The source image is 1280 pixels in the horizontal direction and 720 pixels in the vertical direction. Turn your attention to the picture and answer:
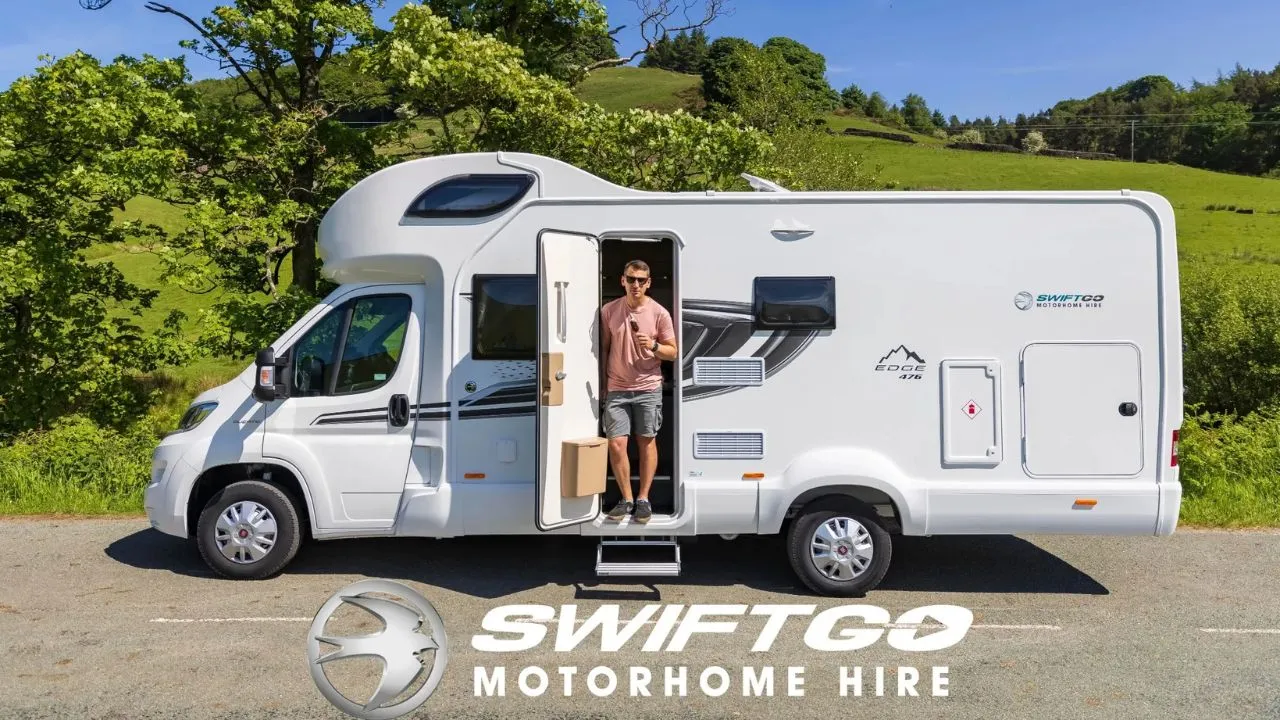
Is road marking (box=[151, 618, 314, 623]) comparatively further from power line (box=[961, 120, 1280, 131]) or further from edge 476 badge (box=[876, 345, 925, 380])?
power line (box=[961, 120, 1280, 131])

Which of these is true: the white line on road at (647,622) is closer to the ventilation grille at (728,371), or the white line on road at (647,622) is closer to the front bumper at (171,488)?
the front bumper at (171,488)

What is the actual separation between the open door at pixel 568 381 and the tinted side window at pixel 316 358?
5.48ft

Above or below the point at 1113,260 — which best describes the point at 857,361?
below

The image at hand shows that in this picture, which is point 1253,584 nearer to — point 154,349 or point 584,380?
point 584,380

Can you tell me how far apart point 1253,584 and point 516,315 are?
5492mm

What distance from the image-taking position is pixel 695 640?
5.26 metres

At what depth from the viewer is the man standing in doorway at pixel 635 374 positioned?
5.94 meters

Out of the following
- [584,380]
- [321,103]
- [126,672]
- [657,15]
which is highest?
[657,15]

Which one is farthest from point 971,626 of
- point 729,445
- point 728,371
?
point 728,371

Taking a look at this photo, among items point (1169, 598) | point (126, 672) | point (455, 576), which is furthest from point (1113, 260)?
point (126, 672)

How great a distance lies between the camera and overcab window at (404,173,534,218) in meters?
6.13

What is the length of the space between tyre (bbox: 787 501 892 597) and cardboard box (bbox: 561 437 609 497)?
143 cm

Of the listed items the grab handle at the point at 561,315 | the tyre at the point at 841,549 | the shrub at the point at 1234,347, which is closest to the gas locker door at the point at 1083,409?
the tyre at the point at 841,549

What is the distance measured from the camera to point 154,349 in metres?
13.3
